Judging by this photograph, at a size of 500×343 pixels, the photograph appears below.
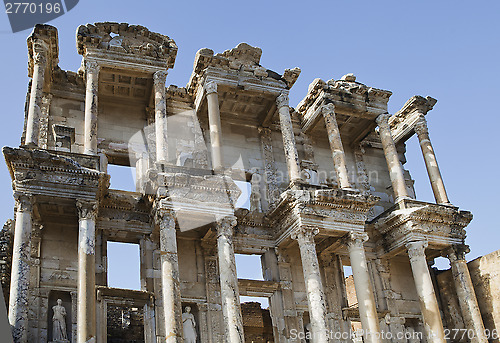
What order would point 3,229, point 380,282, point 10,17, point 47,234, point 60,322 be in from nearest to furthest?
point 10,17, point 60,322, point 47,234, point 3,229, point 380,282

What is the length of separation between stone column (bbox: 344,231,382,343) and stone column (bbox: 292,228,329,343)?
1.36 m

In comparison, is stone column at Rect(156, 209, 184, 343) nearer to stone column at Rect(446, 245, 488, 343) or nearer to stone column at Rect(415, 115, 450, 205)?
stone column at Rect(446, 245, 488, 343)

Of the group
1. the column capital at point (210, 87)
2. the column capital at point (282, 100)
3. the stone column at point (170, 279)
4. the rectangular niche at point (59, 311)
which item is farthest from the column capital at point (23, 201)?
the column capital at point (282, 100)

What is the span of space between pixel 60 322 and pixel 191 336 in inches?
141

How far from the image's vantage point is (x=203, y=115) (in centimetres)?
1998

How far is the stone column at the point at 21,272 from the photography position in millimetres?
12883

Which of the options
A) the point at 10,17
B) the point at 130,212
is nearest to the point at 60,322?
the point at 130,212

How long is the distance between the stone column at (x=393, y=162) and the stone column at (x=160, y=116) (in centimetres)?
810

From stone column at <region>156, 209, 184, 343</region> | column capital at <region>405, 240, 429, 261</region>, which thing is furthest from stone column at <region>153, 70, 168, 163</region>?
column capital at <region>405, 240, 429, 261</region>

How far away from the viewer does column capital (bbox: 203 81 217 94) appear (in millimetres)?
18500

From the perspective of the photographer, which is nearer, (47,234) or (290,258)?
(47,234)

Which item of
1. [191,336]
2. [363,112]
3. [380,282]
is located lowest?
[191,336]

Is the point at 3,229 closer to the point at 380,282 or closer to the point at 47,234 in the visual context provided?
the point at 47,234

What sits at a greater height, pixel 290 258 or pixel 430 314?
pixel 290 258
